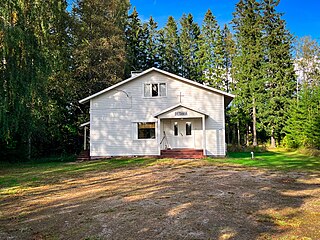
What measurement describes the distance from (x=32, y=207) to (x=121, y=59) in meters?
17.7

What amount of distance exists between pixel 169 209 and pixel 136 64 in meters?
28.5

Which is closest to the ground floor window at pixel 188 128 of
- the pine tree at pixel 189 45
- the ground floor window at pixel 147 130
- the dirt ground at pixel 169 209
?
the ground floor window at pixel 147 130

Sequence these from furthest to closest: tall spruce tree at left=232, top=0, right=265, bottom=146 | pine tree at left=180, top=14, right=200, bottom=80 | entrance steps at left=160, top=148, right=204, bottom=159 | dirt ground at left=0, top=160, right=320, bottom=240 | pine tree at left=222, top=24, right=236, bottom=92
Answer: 1. pine tree at left=180, top=14, right=200, bottom=80
2. pine tree at left=222, top=24, right=236, bottom=92
3. tall spruce tree at left=232, top=0, right=265, bottom=146
4. entrance steps at left=160, top=148, right=204, bottom=159
5. dirt ground at left=0, top=160, right=320, bottom=240

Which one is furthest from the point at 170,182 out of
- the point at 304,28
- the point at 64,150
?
the point at 304,28

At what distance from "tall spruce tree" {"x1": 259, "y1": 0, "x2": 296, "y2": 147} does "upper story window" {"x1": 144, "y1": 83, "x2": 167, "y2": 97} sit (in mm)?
12576

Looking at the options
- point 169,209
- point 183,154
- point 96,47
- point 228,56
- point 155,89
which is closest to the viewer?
point 169,209

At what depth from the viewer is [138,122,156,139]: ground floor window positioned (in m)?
17.2

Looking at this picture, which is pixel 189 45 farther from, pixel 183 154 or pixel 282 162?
pixel 282 162

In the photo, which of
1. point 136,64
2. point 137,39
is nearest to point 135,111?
point 136,64

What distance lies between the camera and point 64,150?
2241 cm

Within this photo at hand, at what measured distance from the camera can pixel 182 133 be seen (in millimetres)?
17469

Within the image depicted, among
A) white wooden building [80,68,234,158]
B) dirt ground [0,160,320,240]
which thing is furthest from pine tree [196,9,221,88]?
dirt ground [0,160,320,240]

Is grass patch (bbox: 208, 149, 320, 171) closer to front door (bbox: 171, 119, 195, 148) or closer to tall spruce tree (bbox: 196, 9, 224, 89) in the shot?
front door (bbox: 171, 119, 195, 148)

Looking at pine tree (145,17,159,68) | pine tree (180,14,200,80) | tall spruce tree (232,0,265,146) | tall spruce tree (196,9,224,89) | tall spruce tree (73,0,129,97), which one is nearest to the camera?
tall spruce tree (73,0,129,97)
